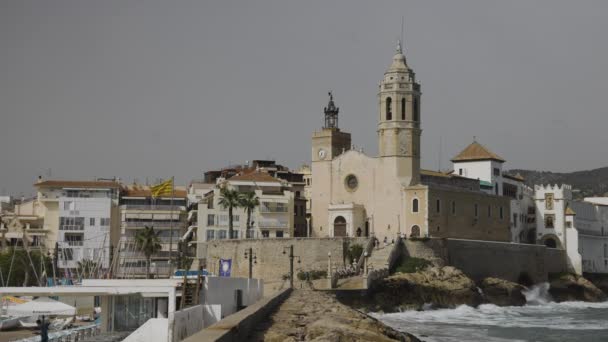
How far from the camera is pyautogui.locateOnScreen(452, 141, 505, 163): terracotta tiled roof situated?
92.0 metres

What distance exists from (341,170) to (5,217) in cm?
2970

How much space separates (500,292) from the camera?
253 ft

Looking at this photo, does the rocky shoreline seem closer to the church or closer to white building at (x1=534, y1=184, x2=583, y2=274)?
the church

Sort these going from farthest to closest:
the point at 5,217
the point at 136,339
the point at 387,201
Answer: the point at 5,217 → the point at 387,201 → the point at 136,339

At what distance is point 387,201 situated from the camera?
7794 cm

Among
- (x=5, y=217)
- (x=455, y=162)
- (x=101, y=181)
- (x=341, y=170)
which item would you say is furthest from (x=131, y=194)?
(x=455, y=162)

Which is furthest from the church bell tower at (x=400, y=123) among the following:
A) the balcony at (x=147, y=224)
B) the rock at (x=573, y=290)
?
the balcony at (x=147, y=224)

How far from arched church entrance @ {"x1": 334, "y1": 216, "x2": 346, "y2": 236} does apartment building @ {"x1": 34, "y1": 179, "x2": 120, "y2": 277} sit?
1790 centimetres

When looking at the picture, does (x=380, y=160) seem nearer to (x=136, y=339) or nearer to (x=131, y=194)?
(x=131, y=194)

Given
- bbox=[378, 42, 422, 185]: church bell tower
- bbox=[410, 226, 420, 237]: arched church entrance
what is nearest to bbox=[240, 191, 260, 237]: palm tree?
bbox=[378, 42, 422, 185]: church bell tower

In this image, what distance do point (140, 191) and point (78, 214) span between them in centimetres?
729

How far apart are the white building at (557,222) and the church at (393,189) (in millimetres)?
11915

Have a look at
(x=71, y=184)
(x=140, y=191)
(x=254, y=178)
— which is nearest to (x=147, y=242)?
(x=254, y=178)

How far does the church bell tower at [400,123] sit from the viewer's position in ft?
255
